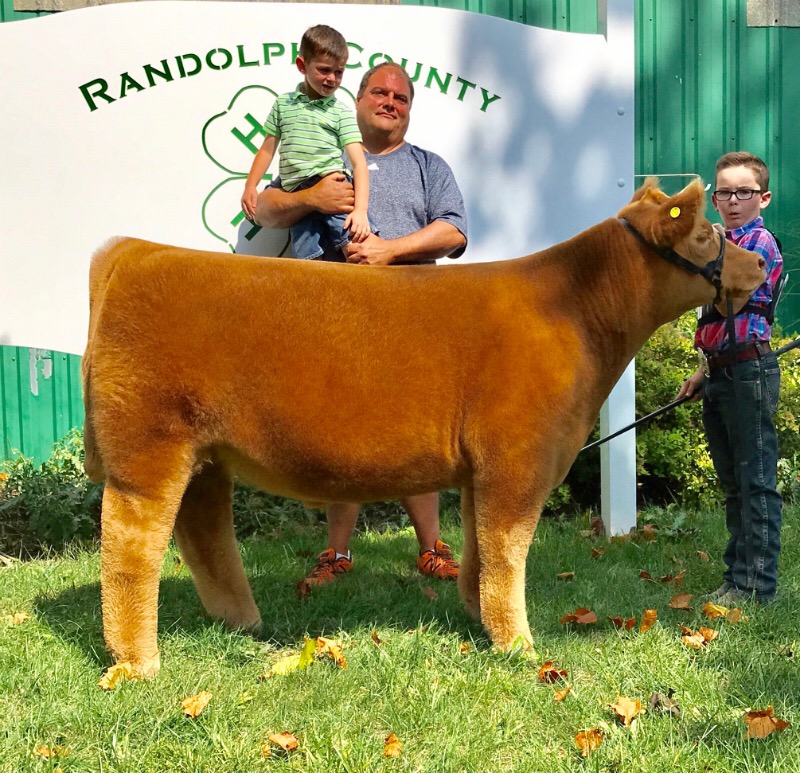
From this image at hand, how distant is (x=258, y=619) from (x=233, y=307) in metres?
1.41

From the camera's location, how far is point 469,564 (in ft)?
12.5

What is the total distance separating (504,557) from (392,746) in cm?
82

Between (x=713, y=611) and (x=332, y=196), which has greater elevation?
(x=332, y=196)

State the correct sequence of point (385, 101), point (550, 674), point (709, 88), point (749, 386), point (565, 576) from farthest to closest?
1. point (709, 88)
2. point (565, 576)
3. point (385, 101)
4. point (749, 386)
5. point (550, 674)

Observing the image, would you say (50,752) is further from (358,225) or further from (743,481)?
(743,481)

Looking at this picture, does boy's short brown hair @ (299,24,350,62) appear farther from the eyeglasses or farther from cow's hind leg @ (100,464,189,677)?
cow's hind leg @ (100,464,189,677)

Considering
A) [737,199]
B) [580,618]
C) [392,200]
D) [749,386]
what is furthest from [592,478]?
[392,200]

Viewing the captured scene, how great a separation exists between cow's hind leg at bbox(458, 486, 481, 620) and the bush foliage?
87.9 inches

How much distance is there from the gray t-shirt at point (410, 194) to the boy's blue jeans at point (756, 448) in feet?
4.78

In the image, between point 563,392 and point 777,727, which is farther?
point 563,392

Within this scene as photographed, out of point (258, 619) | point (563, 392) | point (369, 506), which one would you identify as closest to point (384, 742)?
point (258, 619)

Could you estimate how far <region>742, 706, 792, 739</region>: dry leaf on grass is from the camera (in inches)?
114

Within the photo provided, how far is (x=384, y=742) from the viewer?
2895mm

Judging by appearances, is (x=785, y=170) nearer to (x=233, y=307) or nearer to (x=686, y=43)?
(x=686, y=43)
